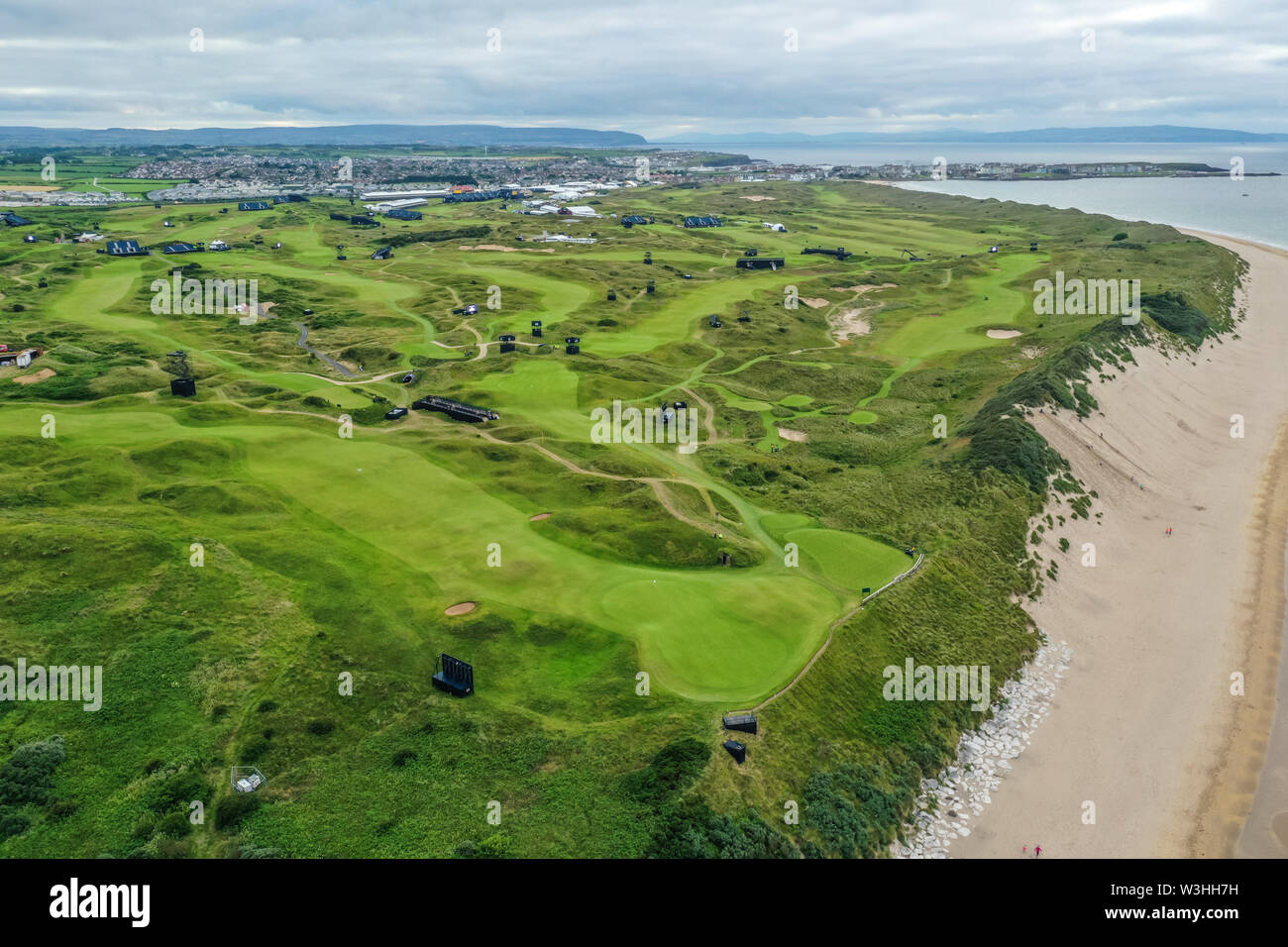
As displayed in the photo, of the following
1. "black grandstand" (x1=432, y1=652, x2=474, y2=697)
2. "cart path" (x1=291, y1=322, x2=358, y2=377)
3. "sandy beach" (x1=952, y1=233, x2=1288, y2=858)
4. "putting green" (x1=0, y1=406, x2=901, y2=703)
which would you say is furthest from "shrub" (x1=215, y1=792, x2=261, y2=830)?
"cart path" (x1=291, y1=322, x2=358, y2=377)

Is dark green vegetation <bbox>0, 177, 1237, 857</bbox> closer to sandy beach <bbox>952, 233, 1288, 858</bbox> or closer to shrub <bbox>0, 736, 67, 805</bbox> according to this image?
shrub <bbox>0, 736, 67, 805</bbox>

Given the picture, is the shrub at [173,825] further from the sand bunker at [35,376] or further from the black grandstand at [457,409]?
the sand bunker at [35,376]

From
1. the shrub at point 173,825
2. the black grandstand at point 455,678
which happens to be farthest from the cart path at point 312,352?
the shrub at point 173,825

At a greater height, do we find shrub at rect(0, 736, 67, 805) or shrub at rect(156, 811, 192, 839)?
shrub at rect(0, 736, 67, 805)

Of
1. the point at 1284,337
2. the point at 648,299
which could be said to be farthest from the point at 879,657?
the point at 1284,337

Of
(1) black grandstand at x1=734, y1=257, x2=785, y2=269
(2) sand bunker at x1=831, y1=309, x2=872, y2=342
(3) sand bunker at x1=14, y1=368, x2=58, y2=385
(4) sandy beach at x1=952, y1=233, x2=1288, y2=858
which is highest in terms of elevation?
(1) black grandstand at x1=734, y1=257, x2=785, y2=269

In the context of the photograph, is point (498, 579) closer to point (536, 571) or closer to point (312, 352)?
point (536, 571)
